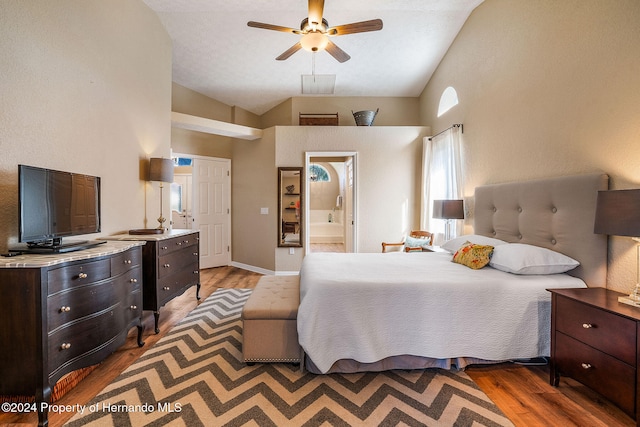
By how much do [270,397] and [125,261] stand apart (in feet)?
4.90

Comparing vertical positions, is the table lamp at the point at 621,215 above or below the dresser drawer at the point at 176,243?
above

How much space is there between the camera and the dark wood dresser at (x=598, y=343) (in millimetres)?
1374

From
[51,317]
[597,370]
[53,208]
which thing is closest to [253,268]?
[53,208]

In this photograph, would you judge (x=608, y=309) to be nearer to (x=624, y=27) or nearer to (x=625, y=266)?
(x=625, y=266)

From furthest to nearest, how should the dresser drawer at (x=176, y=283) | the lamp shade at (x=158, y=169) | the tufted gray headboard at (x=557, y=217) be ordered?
the lamp shade at (x=158, y=169)
the dresser drawer at (x=176, y=283)
the tufted gray headboard at (x=557, y=217)

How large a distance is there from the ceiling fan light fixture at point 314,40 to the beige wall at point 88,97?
1881 mm

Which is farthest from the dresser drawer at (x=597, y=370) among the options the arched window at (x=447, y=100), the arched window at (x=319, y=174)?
the arched window at (x=319, y=174)

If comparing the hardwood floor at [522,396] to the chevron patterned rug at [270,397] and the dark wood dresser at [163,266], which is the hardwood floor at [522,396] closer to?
the chevron patterned rug at [270,397]

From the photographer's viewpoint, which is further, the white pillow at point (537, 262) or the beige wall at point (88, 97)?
the white pillow at point (537, 262)

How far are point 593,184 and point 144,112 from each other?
4.24m

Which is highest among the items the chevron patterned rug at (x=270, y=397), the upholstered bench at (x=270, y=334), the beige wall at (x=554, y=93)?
the beige wall at (x=554, y=93)

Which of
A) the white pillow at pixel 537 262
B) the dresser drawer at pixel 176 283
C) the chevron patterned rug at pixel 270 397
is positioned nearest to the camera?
the chevron patterned rug at pixel 270 397

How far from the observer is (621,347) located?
1416 millimetres

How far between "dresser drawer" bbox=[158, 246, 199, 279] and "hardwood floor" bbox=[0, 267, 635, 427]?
0.65 m
